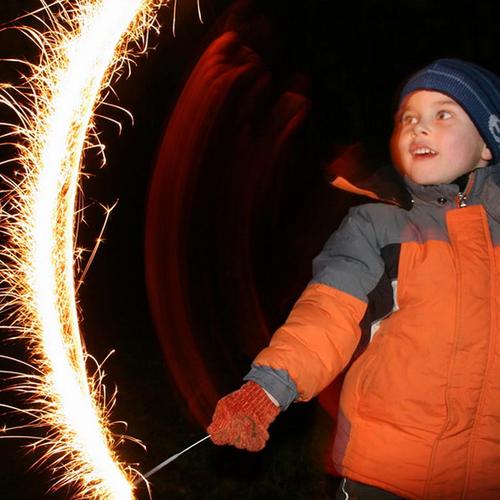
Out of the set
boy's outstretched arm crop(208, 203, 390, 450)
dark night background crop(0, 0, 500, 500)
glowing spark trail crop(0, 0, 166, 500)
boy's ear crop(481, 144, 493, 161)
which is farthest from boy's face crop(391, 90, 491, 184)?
dark night background crop(0, 0, 500, 500)

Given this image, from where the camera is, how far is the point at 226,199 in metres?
5.11

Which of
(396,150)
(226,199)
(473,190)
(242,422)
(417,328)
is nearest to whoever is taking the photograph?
(242,422)

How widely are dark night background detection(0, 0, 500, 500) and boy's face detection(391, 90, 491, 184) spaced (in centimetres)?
168

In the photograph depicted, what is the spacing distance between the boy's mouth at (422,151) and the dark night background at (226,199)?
5.83 feet

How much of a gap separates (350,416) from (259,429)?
0.39 meters

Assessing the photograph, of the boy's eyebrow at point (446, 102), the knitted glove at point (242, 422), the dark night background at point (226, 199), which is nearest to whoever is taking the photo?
the knitted glove at point (242, 422)

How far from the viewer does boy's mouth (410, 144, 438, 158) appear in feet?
6.80

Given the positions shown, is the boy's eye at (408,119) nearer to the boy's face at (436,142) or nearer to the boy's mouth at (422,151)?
the boy's face at (436,142)

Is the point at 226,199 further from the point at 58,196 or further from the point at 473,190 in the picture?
the point at 473,190

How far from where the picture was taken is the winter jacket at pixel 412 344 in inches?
72.7

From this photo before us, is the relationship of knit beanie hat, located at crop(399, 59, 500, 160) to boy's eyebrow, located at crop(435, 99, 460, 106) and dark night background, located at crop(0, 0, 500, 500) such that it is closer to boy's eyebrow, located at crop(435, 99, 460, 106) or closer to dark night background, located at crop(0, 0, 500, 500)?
boy's eyebrow, located at crop(435, 99, 460, 106)

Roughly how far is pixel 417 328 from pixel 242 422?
0.61 m

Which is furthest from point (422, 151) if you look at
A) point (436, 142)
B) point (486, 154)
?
point (486, 154)

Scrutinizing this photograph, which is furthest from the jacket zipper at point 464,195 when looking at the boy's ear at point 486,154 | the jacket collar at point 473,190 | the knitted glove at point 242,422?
the knitted glove at point 242,422
